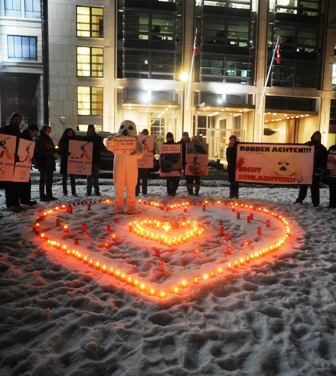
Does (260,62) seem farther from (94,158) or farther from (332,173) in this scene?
(94,158)

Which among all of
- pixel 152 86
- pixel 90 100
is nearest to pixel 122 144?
pixel 152 86

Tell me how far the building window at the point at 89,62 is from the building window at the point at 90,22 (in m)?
1.15

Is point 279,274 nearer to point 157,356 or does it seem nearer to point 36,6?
point 157,356

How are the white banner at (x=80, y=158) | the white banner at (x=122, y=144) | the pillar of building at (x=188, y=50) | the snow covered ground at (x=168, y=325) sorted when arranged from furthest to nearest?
the pillar of building at (x=188, y=50)
the white banner at (x=80, y=158)
the white banner at (x=122, y=144)
the snow covered ground at (x=168, y=325)

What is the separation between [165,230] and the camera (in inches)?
281

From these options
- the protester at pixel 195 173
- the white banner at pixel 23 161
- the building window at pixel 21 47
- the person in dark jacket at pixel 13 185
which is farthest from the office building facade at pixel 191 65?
the person in dark jacket at pixel 13 185

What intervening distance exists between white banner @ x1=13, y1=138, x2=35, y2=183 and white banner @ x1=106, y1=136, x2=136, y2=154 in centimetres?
219

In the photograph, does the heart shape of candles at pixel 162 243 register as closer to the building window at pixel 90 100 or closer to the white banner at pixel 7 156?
the white banner at pixel 7 156

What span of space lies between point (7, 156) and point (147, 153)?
4166mm

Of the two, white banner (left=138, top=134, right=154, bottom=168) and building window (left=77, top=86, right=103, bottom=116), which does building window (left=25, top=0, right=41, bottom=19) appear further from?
white banner (left=138, top=134, right=154, bottom=168)

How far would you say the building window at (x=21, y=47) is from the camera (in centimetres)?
3344

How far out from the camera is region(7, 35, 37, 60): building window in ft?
110

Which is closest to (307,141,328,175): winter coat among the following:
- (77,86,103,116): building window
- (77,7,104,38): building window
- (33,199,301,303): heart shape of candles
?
(33,199,301,303): heart shape of candles

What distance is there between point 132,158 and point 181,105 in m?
23.9
